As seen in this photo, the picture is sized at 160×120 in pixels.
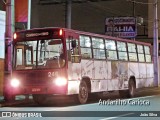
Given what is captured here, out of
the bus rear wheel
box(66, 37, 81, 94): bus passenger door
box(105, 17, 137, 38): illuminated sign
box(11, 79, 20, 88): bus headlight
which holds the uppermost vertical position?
box(105, 17, 137, 38): illuminated sign

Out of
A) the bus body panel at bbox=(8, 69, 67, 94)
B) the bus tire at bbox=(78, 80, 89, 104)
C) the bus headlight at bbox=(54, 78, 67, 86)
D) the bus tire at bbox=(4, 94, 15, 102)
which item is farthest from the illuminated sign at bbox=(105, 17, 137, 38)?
the bus headlight at bbox=(54, 78, 67, 86)

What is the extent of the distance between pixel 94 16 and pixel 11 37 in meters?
39.0

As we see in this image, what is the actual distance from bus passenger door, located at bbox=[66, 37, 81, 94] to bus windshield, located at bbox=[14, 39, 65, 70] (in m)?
0.44

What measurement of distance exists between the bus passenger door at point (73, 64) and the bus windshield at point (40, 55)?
0.44 meters

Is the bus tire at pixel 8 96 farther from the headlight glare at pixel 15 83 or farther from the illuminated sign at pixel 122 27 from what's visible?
the illuminated sign at pixel 122 27

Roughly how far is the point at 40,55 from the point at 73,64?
1.45m

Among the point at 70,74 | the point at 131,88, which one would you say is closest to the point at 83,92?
the point at 70,74

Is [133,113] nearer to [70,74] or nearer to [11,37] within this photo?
[70,74]

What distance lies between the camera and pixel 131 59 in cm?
2759

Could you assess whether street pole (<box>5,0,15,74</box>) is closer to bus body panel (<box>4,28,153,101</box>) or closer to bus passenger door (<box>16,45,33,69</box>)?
bus passenger door (<box>16,45,33,69</box>)

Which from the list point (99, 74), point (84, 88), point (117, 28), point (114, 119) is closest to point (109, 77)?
point (99, 74)

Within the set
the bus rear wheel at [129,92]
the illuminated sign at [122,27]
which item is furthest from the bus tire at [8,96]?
the illuminated sign at [122,27]

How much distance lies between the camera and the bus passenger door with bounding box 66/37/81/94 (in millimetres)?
20672

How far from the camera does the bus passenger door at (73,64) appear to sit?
20.7m
